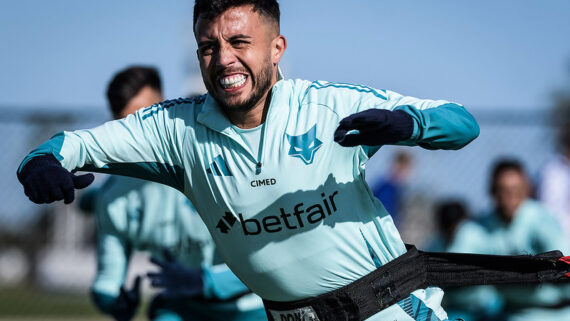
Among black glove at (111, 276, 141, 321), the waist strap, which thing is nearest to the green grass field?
black glove at (111, 276, 141, 321)

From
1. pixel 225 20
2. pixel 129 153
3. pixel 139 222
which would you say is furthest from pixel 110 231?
pixel 225 20

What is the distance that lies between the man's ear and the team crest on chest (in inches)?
16.4

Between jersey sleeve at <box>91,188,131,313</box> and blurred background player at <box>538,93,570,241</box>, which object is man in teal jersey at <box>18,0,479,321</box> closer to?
jersey sleeve at <box>91,188,131,313</box>

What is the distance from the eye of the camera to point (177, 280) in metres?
4.87

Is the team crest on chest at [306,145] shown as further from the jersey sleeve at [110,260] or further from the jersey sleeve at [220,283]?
the jersey sleeve at [110,260]

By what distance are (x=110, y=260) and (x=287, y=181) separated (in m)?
2.52

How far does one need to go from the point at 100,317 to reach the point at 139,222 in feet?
23.2

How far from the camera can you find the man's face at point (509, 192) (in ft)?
22.7

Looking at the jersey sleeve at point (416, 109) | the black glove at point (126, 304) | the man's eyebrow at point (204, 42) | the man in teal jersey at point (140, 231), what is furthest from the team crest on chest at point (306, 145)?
the black glove at point (126, 304)

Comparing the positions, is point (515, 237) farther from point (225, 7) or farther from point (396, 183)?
point (225, 7)

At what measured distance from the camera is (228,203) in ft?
10.7

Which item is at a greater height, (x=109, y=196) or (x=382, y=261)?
(x=382, y=261)

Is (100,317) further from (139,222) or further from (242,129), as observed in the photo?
(242,129)

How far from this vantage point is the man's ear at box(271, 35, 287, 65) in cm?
347
